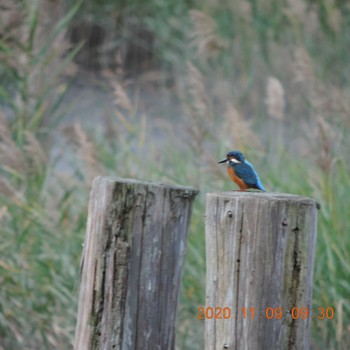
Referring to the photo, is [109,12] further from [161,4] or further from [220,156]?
[220,156]

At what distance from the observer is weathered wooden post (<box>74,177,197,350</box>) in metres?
2.69

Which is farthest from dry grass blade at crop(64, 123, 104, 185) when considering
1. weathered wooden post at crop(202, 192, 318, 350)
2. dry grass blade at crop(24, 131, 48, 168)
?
weathered wooden post at crop(202, 192, 318, 350)

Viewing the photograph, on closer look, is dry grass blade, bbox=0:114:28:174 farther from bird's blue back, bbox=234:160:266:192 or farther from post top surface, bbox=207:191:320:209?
post top surface, bbox=207:191:320:209

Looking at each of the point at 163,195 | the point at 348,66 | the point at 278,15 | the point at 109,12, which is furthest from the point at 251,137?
the point at 109,12

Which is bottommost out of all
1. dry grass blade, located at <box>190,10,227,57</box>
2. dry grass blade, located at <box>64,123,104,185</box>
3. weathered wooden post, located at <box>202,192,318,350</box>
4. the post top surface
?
weathered wooden post, located at <box>202,192,318,350</box>

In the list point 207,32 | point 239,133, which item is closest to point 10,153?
point 239,133

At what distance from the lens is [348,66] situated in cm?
753

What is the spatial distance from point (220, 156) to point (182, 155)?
1.10 metres

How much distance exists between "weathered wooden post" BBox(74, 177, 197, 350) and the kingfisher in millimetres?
146

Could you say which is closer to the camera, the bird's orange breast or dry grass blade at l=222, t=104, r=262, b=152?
the bird's orange breast

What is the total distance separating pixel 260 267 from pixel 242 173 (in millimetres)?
415

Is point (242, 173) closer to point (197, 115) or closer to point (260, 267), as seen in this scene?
point (260, 267)

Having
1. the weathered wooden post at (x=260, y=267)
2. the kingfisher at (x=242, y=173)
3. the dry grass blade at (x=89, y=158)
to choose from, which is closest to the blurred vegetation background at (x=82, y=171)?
the dry grass blade at (x=89, y=158)

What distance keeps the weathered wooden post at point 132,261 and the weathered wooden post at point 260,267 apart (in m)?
0.24
